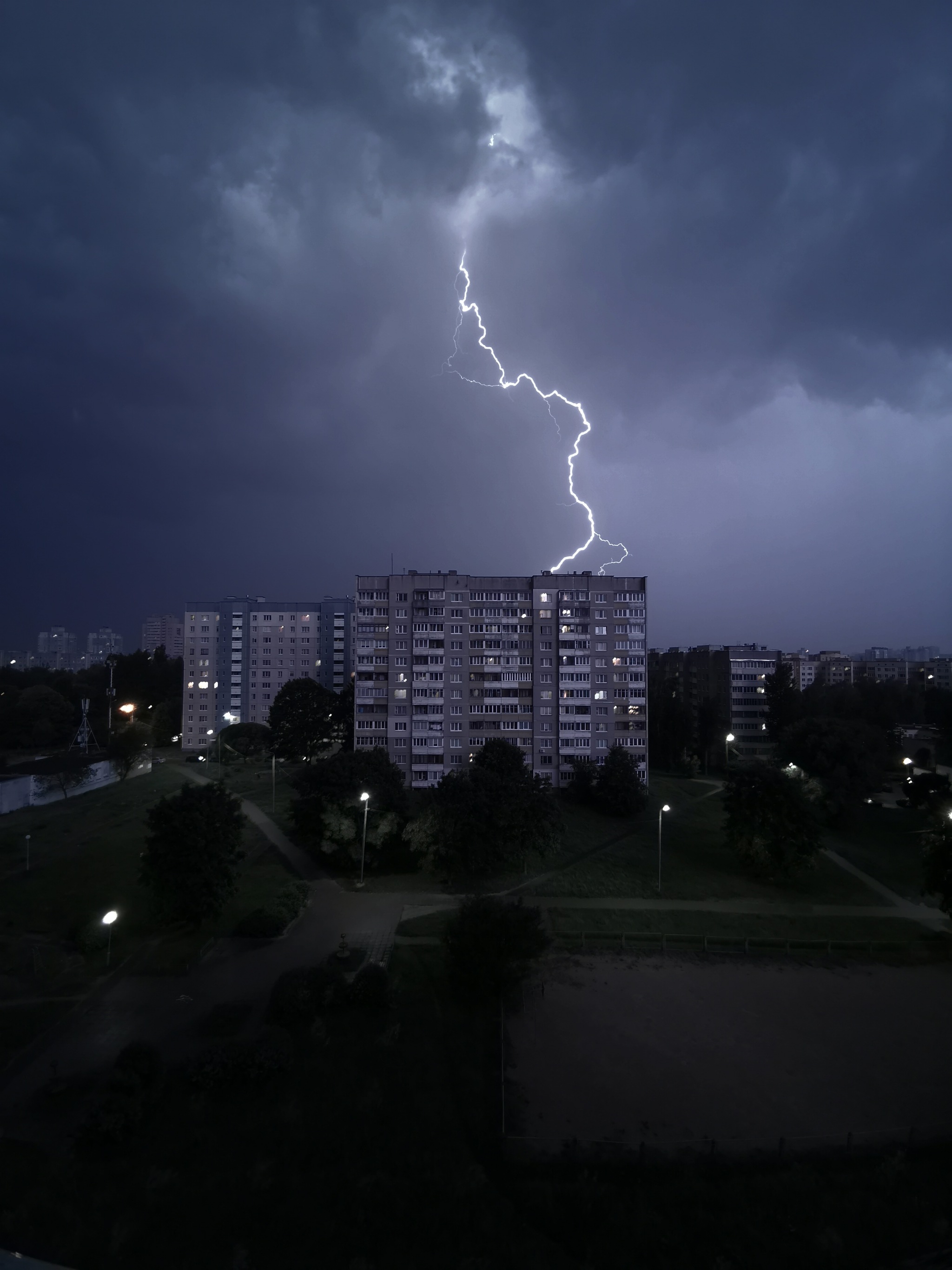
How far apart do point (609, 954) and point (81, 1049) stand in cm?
1452

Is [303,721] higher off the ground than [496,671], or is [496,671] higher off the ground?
[496,671]

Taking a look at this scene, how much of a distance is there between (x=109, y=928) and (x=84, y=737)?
43045 millimetres

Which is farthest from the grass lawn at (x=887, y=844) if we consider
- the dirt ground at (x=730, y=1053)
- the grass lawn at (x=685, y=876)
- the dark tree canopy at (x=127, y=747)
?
the dark tree canopy at (x=127, y=747)

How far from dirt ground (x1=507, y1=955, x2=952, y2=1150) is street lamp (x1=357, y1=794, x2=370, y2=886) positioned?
10.5 meters

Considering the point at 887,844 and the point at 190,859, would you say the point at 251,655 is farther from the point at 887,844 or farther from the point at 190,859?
the point at 887,844

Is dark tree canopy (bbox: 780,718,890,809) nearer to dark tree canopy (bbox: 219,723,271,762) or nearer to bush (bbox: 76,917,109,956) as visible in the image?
bush (bbox: 76,917,109,956)

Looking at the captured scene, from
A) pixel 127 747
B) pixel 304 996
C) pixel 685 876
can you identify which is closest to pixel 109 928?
pixel 304 996

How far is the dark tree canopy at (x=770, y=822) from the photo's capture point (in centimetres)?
2788

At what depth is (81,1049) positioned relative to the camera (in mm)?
14492

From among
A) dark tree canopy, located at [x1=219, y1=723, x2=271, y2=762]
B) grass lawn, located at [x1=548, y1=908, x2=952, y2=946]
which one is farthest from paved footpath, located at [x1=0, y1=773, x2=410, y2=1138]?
dark tree canopy, located at [x1=219, y1=723, x2=271, y2=762]

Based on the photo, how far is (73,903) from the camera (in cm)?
2325

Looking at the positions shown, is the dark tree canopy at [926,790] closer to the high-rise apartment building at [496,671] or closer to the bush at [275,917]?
the high-rise apartment building at [496,671]

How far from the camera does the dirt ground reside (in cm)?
1248

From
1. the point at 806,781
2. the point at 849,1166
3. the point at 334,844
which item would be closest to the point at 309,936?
the point at 334,844
